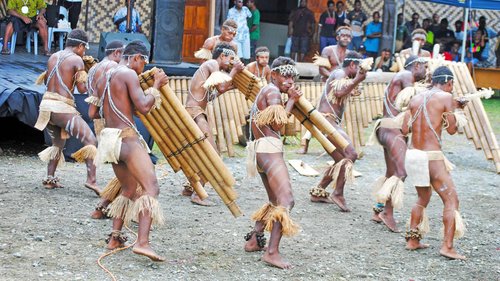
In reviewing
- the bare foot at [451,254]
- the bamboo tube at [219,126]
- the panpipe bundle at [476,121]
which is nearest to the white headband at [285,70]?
the bare foot at [451,254]

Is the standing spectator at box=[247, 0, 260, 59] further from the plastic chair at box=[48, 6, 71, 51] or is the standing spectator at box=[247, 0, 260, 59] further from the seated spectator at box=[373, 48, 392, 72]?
the plastic chair at box=[48, 6, 71, 51]

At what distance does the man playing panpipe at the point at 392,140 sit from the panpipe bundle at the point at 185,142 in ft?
6.90

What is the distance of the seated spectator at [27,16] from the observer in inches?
682

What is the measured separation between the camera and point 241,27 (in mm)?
19188

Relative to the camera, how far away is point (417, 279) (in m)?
7.68

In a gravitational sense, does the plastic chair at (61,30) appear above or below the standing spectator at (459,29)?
below

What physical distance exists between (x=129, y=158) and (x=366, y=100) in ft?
22.3

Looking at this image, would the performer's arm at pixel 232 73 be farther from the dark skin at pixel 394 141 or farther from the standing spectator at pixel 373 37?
the standing spectator at pixel 373 37

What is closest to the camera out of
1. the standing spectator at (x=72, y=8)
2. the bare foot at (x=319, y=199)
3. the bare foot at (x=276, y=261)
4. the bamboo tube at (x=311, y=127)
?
the bare foot at (x=276, y=261)

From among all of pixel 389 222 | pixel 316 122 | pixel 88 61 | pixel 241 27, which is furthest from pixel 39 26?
pixel 316 122

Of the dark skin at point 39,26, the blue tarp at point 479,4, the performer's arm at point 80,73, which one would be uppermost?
the blue tarp at point 479,4

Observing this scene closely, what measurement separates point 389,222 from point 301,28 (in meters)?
12.2

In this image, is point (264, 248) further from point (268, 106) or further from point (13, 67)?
point (13, 67)

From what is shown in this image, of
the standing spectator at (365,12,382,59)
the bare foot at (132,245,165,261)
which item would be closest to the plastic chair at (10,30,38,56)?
the standing spectator at (365,12,382,59)
